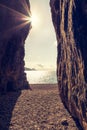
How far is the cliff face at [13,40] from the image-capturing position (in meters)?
42.8

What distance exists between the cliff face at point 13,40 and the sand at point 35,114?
1023cm

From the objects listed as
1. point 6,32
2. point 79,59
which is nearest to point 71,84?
point 79,59

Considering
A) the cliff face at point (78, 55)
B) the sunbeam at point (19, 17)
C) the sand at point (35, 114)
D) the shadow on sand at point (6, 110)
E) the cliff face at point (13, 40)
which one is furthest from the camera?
the sunbeam at point (19, 17)

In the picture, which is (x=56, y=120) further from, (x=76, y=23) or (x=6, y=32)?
(x=6, y=32)

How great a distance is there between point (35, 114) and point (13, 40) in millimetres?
22686

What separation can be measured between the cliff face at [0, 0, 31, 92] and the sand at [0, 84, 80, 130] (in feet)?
33.6

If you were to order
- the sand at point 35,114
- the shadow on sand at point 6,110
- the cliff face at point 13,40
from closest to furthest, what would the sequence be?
the sand at point 35,114
the shadow on sand at point 6,110
the cliff face at point 13,40

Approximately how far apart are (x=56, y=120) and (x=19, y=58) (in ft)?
92.0

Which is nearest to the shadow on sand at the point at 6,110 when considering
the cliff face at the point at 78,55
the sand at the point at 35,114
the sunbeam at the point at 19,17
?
the sand at the point at 35,114

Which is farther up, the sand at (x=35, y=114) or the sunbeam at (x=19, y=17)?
the sunbeam at (x=19, y=17)

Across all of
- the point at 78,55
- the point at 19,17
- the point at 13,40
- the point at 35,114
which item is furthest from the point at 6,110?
the point at 19,17

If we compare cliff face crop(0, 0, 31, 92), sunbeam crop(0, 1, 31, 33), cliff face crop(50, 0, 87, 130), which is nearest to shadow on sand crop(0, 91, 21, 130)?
cliff face crop(50, 0, 87, 130)

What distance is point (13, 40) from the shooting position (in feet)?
154

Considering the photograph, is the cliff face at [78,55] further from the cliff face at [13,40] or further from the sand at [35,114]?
the cliff face at [13,40]
